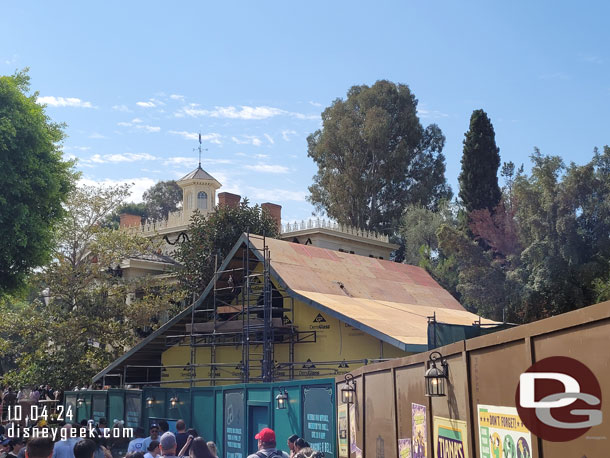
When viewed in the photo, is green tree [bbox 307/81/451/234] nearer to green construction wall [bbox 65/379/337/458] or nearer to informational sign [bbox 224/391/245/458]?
green construction wall [bbox 65/379/337/458]

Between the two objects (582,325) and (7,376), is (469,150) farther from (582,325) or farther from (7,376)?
(582,325)

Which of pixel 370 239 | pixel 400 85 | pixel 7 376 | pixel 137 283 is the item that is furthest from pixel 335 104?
pixel 7 376

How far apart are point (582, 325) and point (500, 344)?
1.49m

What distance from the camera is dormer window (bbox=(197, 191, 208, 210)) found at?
5954cm

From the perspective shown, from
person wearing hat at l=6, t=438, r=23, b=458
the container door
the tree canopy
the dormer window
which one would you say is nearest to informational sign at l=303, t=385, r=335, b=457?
the container door

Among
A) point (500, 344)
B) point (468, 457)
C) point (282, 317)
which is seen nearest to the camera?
point (500, 344)

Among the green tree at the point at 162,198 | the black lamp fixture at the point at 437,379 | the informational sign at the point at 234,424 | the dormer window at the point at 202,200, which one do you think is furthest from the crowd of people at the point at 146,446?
Answer: the green tree at the point at 162,198

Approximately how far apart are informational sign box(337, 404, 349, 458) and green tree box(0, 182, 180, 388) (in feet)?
62.8

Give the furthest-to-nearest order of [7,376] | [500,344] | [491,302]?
[491,302], [7,376], [500,344]

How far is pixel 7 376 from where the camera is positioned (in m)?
31.7

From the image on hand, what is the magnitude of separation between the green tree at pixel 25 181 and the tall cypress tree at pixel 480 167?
3372 centimetres

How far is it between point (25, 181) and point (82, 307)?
10910 millimetres

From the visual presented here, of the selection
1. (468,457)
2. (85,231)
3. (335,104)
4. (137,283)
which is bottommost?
(468,457)

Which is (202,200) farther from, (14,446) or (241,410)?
(14,446)
